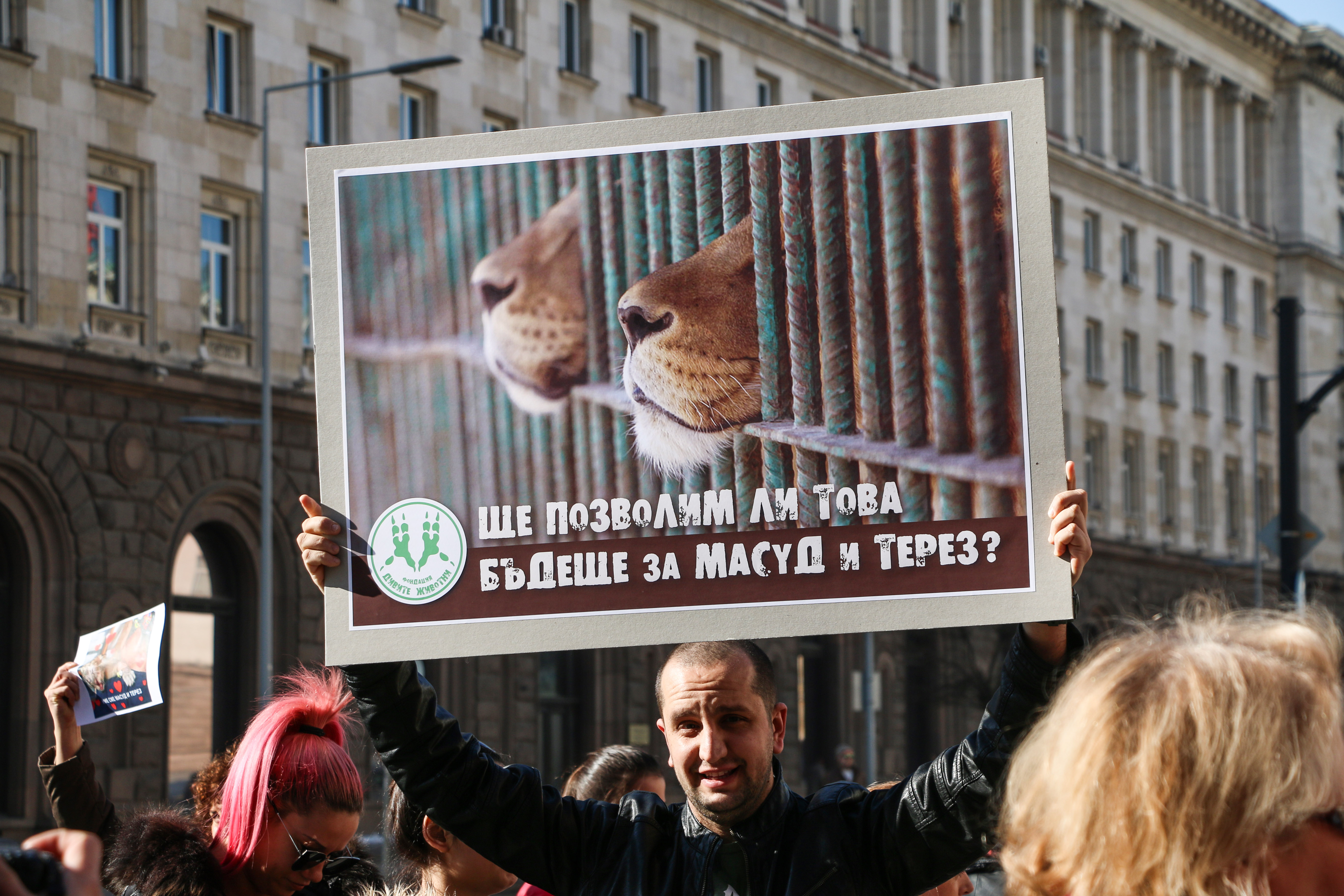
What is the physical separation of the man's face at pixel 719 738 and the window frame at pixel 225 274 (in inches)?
926

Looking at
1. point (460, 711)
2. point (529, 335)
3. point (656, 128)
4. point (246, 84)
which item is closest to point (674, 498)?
point (529, 335)

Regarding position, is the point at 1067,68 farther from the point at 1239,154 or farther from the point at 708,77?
the point at 708,77

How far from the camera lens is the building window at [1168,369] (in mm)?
50906

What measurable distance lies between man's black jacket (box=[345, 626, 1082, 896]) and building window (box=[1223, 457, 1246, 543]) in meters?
51.4

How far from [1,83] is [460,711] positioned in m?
11.6

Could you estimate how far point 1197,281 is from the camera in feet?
174

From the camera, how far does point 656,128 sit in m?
4.07

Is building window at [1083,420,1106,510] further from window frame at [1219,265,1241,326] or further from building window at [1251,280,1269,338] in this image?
building window at [1251,280,1269,338]

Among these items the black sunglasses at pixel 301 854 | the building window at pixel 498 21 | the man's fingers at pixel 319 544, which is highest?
the building window at pixel 498 21

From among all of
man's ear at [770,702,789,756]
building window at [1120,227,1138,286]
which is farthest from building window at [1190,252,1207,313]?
man's ear at [770,702,789,756]

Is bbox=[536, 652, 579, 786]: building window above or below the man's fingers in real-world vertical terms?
below

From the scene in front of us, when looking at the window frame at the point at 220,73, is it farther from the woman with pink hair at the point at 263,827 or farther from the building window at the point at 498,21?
the woman with pink hair at the point at 263,827

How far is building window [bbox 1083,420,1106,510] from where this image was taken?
47.1m

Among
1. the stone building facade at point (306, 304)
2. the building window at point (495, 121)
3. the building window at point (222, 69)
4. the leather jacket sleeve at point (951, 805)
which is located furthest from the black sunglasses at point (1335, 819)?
the building window at point (495, 121)
